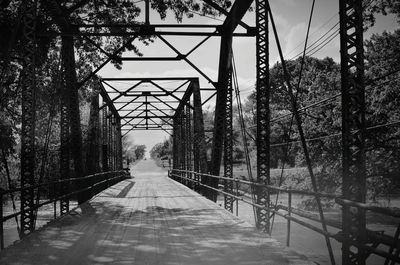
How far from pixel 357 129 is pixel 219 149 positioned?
9.33 meters

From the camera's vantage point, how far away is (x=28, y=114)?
30.1ft

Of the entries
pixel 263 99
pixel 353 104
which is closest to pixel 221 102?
pixel 263 99

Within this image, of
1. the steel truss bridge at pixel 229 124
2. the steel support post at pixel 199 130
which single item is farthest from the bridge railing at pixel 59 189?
the steel support post at pixel 199 130

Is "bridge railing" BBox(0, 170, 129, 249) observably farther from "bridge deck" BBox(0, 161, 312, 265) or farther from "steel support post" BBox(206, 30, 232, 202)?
"steel support post" BBox(206, 30, 232, 202)

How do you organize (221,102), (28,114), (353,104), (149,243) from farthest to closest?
(221,102) < (28,114) < (149,243) < (353,104)

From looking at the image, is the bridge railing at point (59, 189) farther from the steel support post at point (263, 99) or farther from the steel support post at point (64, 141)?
the steel support post at point (263, 99)

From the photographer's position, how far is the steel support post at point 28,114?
8.60m

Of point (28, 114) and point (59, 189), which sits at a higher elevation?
point (28, 114)

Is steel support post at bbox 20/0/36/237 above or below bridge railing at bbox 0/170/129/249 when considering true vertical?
above

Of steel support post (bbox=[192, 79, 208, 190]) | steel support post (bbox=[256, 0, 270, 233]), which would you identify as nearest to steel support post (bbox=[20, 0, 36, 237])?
steel support post (bbox=[256, 0, 270, 233])

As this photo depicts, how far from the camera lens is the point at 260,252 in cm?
601

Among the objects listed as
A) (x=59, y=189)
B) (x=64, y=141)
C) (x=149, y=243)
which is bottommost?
(x=149, y=243)

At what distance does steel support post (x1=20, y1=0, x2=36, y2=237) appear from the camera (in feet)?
28.2

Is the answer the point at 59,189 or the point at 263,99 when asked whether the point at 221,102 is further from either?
the point at 59,189
